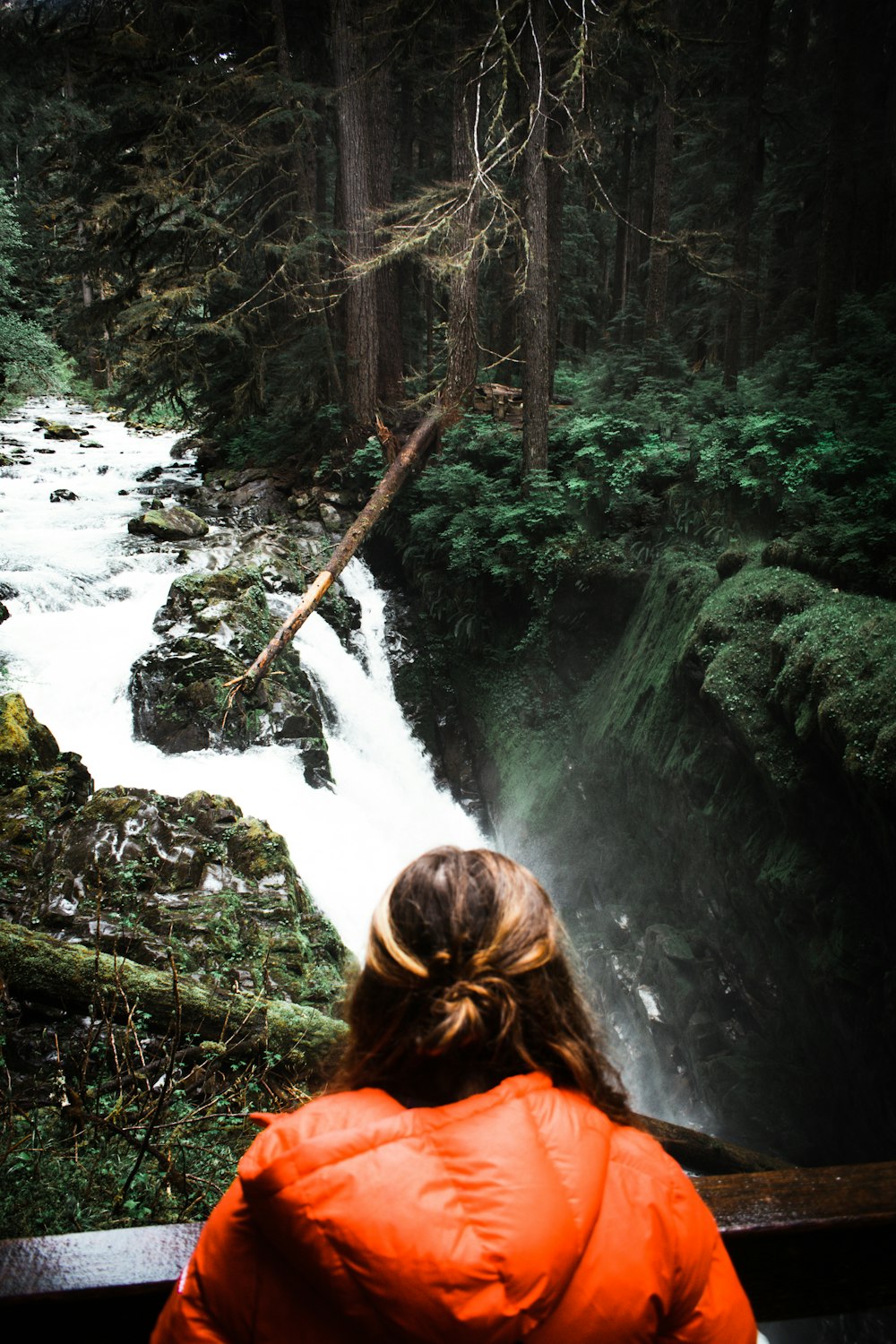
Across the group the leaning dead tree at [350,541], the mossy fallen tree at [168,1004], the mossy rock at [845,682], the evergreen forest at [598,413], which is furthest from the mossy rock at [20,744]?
the mossy rock at [845,682]

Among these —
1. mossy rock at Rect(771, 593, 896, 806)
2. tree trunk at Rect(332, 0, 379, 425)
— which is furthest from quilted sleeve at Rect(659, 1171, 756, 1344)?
tree trunk at Rect(332, 0, 379, 425)

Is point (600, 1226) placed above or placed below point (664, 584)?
above

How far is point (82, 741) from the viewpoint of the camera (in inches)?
323

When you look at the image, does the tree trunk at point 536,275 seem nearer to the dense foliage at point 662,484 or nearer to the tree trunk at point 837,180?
the dense foliage at point 662,484

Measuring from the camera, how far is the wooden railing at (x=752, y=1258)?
4.09 feet

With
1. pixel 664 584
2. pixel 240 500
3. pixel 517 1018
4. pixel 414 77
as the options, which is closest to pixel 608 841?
pixel 664 584

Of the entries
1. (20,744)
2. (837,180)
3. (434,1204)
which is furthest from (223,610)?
(837,180)

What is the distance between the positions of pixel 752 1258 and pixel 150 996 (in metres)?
3.91

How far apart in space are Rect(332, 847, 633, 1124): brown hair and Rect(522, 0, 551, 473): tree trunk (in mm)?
9572

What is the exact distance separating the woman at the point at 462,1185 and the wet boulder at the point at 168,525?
12514 mm

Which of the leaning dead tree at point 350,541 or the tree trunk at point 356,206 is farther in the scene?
the tree trunk at point 356,206

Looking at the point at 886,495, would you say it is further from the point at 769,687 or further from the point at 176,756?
the point at 176,756

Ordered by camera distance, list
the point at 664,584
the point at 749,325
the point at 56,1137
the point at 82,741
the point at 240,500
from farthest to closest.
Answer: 1. the point at 749,325
2. the point at 240,500
3. the point at 664,584
4. the point at 82,741
5. the point at 56,1137

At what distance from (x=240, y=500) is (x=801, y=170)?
1438 centimetres
